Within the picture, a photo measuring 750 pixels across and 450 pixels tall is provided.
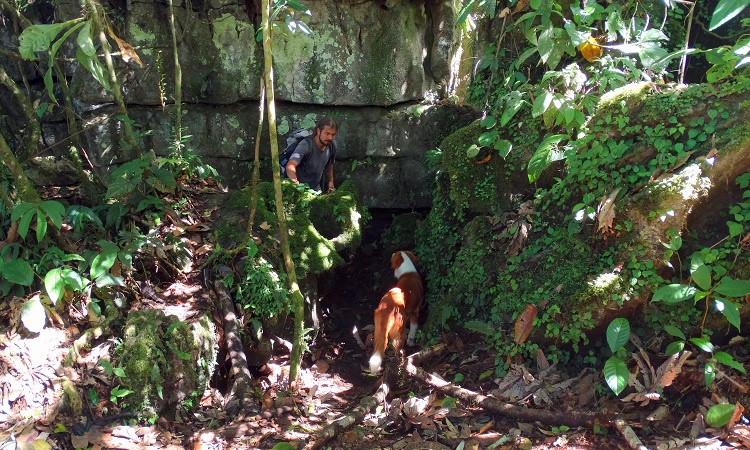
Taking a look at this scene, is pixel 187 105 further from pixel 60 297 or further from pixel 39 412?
pixel 39 412

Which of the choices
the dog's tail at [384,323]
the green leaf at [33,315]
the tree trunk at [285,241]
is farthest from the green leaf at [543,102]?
the green leaf at [33,315]

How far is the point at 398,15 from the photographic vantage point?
302 inches

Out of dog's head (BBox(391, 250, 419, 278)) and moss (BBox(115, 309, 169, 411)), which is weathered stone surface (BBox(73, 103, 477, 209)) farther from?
moss (BBox(115, 309, 169, 411))

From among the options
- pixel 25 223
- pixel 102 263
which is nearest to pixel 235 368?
pixel 102 263

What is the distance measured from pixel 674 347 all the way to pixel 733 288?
54cm

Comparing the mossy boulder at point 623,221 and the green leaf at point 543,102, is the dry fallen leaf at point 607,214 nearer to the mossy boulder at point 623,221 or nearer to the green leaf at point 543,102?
the mossy boulder at point 623,221

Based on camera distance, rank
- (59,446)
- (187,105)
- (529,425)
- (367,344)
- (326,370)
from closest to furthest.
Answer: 1. (59,446)
2. (529,425)
3. (326,370)
4. (367,344)
5. (187,105)

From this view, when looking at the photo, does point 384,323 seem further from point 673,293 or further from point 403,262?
point 673,293

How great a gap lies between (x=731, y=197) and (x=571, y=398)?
187 centimetres

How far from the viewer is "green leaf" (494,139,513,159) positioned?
5320 mm

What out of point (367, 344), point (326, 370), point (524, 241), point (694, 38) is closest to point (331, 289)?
point (367, 344)

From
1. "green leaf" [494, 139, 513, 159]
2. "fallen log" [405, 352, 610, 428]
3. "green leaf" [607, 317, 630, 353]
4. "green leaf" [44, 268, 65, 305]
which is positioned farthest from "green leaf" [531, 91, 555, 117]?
"green leaf" [44, 268, 65, 305]

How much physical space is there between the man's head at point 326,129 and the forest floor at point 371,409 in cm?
259

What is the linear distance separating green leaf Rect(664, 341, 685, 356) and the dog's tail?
7.88ft
